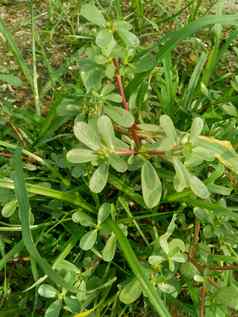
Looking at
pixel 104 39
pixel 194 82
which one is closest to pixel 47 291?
pixel 104 39

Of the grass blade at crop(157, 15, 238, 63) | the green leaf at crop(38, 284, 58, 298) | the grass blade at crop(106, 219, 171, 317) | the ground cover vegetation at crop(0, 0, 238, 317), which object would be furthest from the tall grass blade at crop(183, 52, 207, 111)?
the green leaf at crop(38, 284, 58, 298)

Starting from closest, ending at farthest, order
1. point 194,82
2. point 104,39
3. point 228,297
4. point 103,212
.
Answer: point 104,39, point 228,297, point 103,212, point 194,82

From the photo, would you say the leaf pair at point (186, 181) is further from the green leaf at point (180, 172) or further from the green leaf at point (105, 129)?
the green leaf at point (105, 129)

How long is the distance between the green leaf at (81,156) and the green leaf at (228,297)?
14.5 inches

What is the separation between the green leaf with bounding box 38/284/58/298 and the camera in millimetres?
A: 1189

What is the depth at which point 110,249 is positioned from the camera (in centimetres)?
119

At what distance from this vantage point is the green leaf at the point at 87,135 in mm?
1032

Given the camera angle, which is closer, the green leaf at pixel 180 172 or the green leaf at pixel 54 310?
the green leaf at pixel 180 172

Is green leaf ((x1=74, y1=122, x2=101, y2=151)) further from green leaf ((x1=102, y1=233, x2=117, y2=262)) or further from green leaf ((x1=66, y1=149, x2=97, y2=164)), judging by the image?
green leaf ((x1=102, y1=233, x2=117, y2=262))

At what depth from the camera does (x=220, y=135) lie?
1348 mm

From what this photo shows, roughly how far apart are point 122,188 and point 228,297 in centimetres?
34

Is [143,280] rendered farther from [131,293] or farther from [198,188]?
[198,188]

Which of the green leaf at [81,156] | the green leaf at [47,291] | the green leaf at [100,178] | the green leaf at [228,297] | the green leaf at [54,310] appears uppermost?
the green leaf at [81,156]

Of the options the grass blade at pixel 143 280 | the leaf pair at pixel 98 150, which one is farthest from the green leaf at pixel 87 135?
the grass blade at pixel 143 280
